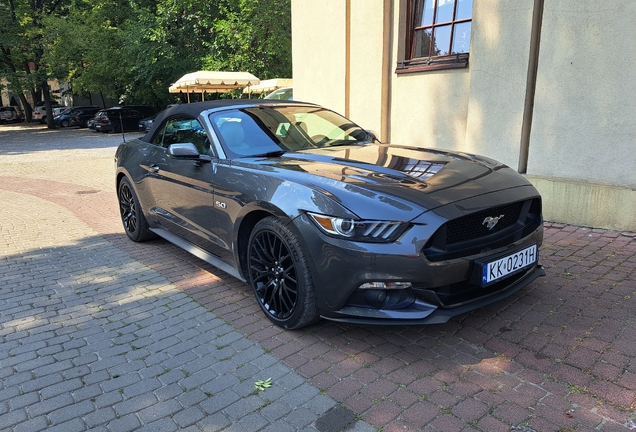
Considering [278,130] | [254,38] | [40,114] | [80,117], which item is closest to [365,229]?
[278,130]

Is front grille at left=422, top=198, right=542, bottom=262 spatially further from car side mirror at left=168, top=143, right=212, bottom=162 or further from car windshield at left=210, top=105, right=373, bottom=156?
car side mirror at left=168, top=143, right=212, bottom=162

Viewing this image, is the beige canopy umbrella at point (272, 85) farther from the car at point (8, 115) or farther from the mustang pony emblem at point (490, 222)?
the car at point (8, 115)

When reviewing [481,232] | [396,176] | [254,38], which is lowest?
[481,232]

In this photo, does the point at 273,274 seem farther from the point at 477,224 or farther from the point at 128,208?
the point at 128,208

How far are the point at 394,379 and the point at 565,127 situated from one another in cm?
432

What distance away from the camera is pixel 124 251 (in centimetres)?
551

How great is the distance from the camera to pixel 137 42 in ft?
83.6

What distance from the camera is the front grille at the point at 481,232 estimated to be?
2764 millimetres

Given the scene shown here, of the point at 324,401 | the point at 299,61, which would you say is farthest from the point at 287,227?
the point at 299,61

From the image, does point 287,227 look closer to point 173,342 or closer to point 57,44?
point 173,342

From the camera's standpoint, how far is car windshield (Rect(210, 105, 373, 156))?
3971mm

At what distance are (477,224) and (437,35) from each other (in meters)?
5.66

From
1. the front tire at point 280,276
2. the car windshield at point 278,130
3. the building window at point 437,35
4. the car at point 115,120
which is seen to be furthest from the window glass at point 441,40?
the car at point 115,120

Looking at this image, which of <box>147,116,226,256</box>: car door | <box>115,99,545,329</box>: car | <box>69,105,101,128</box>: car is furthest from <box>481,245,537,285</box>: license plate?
<box>69,105,101,128</box>: car
